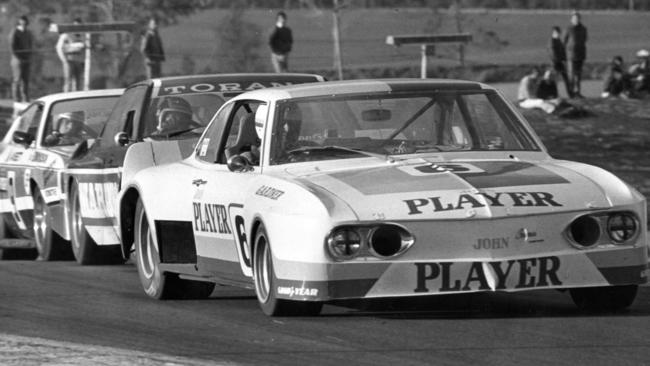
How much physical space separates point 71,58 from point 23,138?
29.7ft

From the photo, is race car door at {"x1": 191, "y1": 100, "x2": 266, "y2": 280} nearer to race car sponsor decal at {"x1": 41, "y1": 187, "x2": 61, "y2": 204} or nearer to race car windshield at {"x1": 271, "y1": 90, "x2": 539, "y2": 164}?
race car windshield at {"x1": 271, "y1": 90, "x2": 539, "y2": 164}

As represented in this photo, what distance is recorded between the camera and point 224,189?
9.15m

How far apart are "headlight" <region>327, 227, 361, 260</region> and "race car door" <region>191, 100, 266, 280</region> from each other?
950mm

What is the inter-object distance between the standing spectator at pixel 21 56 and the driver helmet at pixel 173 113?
13.2 meters

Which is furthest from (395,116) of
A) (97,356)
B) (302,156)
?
(97,356)

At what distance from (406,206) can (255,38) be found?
802 inches

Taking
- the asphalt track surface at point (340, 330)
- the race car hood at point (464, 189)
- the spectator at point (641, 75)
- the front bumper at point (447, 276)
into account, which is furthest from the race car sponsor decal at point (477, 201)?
the spectator at point (641, 75)

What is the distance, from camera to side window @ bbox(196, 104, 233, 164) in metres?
9.78

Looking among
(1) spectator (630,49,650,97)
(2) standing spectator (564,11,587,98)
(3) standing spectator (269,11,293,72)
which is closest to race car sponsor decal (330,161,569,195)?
(3) standing spectator (269,11,293,72)

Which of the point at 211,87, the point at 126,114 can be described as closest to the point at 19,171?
the point at 126,114

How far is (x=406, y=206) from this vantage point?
7.90 meters

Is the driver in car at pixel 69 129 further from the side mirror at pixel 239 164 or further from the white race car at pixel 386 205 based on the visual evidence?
the side mirror at pixel 239 164

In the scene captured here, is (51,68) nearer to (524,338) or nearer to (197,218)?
(197,218)

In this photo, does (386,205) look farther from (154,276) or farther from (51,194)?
(51,194)
